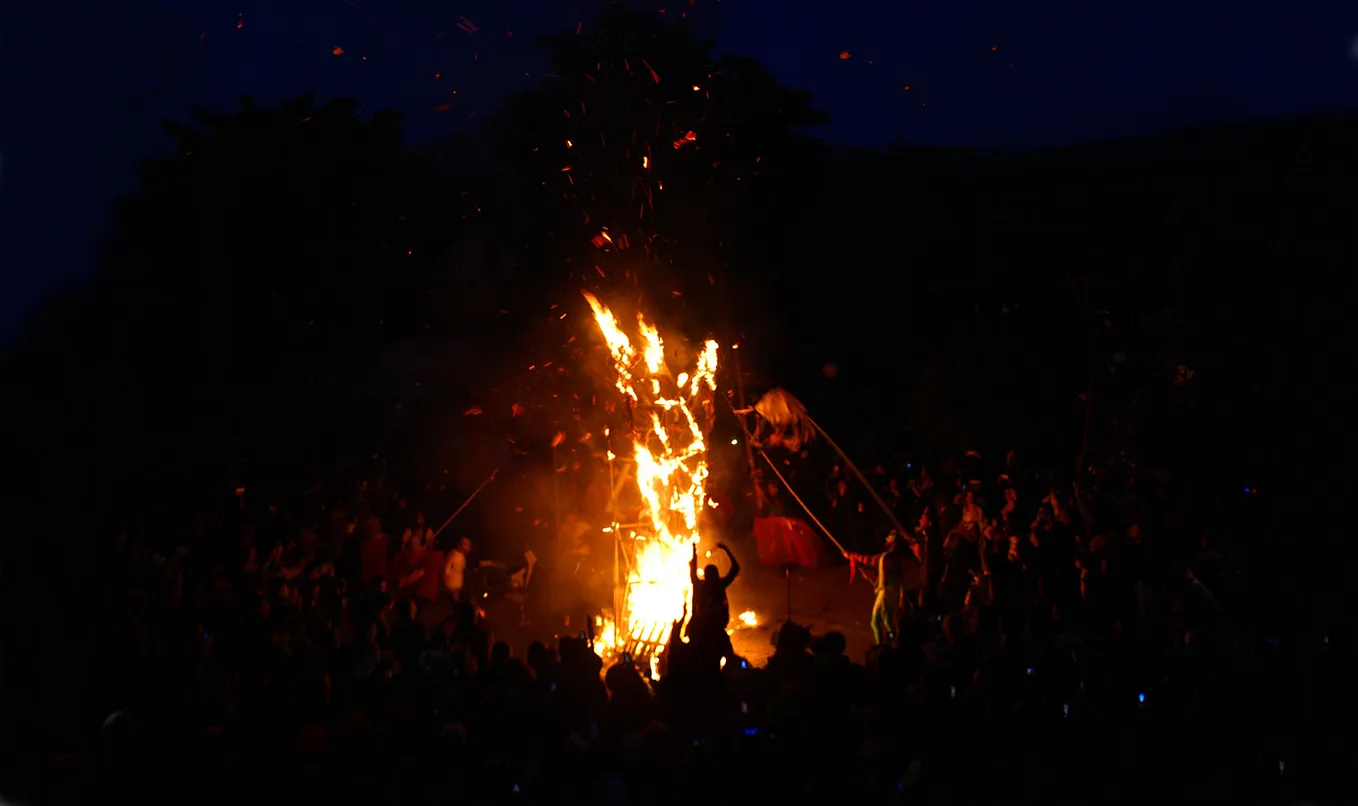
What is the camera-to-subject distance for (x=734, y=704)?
5895 millimetres

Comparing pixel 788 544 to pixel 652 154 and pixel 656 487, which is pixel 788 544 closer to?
pixel 656 487

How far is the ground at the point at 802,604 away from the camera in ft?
30.3

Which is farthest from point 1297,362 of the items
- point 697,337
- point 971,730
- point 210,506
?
point 210,506

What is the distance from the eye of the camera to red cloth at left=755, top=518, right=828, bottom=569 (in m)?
11.4

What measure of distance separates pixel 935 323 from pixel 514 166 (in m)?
9.68

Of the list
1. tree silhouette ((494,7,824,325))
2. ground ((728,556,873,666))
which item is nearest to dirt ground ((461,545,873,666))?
ground ((728,556,873,666))

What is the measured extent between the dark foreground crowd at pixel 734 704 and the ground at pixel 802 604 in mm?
2011

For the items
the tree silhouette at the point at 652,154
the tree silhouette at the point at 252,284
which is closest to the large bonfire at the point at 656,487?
the tree silhouette at the point at 652,154

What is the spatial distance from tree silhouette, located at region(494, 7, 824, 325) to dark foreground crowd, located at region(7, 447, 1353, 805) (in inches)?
395

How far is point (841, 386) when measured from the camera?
66.9ft

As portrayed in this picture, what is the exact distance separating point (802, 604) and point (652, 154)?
8.97 meters

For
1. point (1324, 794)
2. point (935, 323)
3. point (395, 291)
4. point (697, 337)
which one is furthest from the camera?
point (935, 323)

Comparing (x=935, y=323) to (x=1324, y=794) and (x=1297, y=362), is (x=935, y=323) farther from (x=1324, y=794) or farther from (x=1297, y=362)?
(x=1324, y=794)

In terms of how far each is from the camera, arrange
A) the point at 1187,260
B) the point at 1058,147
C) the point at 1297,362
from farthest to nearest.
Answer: the point at 1058,147
the point at 1187,260
the point at 1297,362
